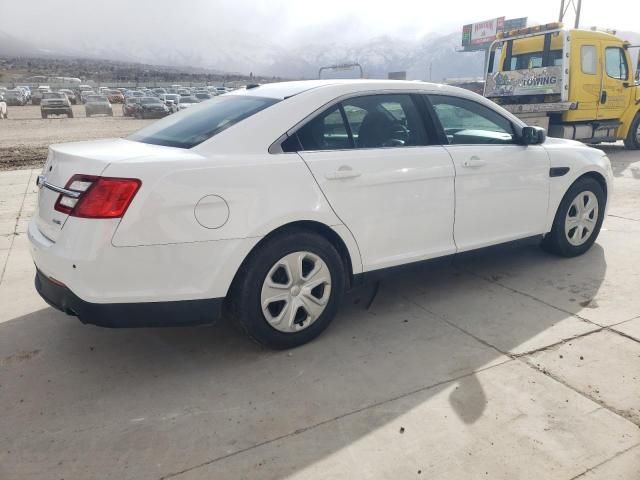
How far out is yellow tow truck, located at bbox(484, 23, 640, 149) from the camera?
10797 mm

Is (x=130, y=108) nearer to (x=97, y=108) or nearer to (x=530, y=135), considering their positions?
(x=97, y=108)

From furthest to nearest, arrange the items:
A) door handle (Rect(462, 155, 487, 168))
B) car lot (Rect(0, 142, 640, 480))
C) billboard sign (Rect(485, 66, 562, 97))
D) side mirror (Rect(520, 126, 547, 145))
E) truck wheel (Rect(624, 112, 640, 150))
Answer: truck wheel (Rect(624, 112, 640, 150)) → billboard sign (Rect(485, 66, 562, 97)) → side mirror (Rect(520, 126, 547, 145)) → door handle (Rect(462, 155, 487, 168)) → car lot (Rect(0, 142, 640, 480))

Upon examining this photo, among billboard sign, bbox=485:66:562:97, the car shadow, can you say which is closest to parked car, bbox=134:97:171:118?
billboard sign, bbox=485:66:562:97

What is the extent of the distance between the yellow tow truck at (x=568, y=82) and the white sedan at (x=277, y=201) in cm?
786

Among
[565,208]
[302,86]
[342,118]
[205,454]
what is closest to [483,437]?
[205,454]

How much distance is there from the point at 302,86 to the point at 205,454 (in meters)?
2.31

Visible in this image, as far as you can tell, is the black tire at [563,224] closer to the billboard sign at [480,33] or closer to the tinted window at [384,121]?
the tinted window at [384,121]

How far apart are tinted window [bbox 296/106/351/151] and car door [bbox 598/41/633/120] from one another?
10236 millimetres

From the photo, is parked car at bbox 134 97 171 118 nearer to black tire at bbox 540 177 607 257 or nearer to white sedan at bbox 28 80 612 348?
black tire at bbox 540 177 607 257

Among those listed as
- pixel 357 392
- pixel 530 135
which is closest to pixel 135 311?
pixel 357 392

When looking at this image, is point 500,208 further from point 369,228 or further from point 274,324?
point 274,324

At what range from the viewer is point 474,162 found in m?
3.80

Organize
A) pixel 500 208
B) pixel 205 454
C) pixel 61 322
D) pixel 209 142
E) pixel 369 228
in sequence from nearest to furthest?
1. pixel 205 454
2. pixel 209 142
3. pixel 369 228
4. pixel 61 322
5. pixel 500 208

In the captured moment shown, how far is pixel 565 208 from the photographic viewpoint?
4570mm
